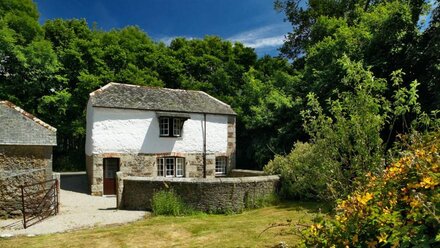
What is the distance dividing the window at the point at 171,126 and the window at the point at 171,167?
169 centimetres

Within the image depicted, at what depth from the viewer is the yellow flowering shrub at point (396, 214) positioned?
2516mm

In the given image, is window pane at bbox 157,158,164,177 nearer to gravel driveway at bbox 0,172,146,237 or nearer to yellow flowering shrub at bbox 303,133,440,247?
gravel driveway at bbox 0,172,146,237

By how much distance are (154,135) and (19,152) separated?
9.08 metres

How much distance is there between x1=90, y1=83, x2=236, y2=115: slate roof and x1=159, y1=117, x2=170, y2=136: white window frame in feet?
2.38

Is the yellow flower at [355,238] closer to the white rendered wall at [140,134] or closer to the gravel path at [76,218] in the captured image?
the gravel path at [76,218]

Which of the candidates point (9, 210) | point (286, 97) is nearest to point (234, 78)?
point (286, 97)

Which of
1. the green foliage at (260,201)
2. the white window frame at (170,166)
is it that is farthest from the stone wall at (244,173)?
the white window frame at (170,166)

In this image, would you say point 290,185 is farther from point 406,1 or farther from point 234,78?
point 234,78

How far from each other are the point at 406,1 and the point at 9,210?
20921mm

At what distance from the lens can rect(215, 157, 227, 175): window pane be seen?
23953 mm

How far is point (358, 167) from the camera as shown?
6.34 metres

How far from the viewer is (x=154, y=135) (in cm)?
2112

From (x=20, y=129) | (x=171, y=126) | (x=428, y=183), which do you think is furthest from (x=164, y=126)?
(x=428, y=183)

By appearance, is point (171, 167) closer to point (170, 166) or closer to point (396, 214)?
point (170, 166)
